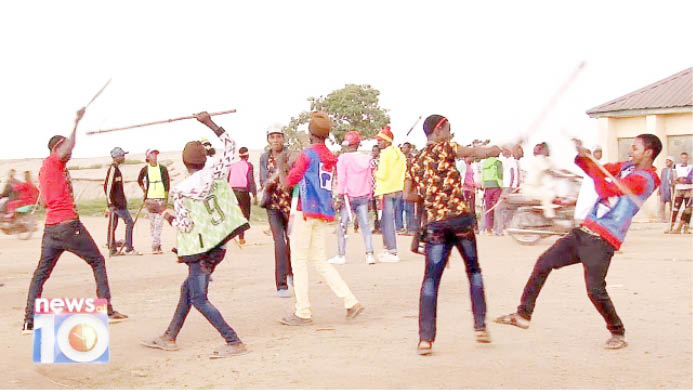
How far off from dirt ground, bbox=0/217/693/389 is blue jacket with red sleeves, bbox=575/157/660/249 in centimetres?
92

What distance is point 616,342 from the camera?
24.8 ft

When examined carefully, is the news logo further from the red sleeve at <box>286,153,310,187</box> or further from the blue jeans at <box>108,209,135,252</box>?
the blue jeans at <box>108,209,135,252</box>

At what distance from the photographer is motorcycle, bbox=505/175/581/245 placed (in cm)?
1655

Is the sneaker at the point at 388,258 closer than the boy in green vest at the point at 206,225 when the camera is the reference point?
No

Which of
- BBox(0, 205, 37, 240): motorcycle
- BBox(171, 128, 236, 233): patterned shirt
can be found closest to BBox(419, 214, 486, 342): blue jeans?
BBox(171, 128, 236, 233): patterned shirt

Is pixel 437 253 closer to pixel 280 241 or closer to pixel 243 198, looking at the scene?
pixel 280 241

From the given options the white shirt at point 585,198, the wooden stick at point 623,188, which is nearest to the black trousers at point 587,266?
the wooden stick at point 623,188

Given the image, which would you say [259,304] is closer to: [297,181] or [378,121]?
[297,181]

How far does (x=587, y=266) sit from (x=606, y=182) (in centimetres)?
67

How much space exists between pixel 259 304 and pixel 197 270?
2630 mm

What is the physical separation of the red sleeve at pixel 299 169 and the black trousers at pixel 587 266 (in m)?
2.19

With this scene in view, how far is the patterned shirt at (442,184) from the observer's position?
7.46 m

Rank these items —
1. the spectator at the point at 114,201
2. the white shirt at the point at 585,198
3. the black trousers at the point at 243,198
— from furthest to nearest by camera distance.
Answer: the black trousers at the point at 243,198 < the spectator at the point at 114,201 < the white shirt at the point at 585,198

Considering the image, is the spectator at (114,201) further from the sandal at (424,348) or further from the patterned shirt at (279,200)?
the sandal at (424,348)
